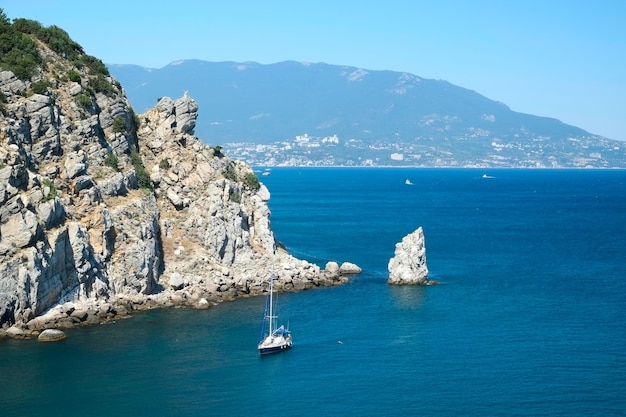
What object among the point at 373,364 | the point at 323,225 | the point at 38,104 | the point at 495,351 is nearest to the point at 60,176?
the point at 38,104

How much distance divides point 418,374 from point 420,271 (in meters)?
30.8

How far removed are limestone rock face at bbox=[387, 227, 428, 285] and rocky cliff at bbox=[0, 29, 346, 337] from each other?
21.4 ft

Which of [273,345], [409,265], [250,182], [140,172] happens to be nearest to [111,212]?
[140,172]

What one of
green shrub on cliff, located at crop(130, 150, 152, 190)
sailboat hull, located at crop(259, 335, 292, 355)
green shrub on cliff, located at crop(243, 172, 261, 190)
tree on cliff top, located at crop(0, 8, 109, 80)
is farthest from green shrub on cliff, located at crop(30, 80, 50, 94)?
sailboat hull, located at crop(259, 335, 292, 355)

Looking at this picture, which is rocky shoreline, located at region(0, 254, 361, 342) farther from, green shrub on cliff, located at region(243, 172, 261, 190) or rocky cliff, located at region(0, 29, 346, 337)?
green shrub on cliff, located at region(243, 172, 261, 190)

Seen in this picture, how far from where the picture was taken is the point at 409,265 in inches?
3420

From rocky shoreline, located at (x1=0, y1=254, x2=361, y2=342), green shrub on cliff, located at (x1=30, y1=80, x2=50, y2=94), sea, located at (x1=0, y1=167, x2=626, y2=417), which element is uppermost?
green shrub on cliff, located at (x1=30, y1=80, x2=50, y2=94)

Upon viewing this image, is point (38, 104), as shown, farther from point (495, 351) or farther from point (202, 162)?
point (495, 351)

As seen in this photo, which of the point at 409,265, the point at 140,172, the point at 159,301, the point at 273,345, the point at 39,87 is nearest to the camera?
the point at 273,345

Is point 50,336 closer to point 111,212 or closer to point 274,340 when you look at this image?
point 111,212

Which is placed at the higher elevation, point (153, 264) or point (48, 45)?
point (48, 45)

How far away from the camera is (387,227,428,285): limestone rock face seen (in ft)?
284

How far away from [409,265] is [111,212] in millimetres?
31808

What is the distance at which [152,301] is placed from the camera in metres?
74.7
